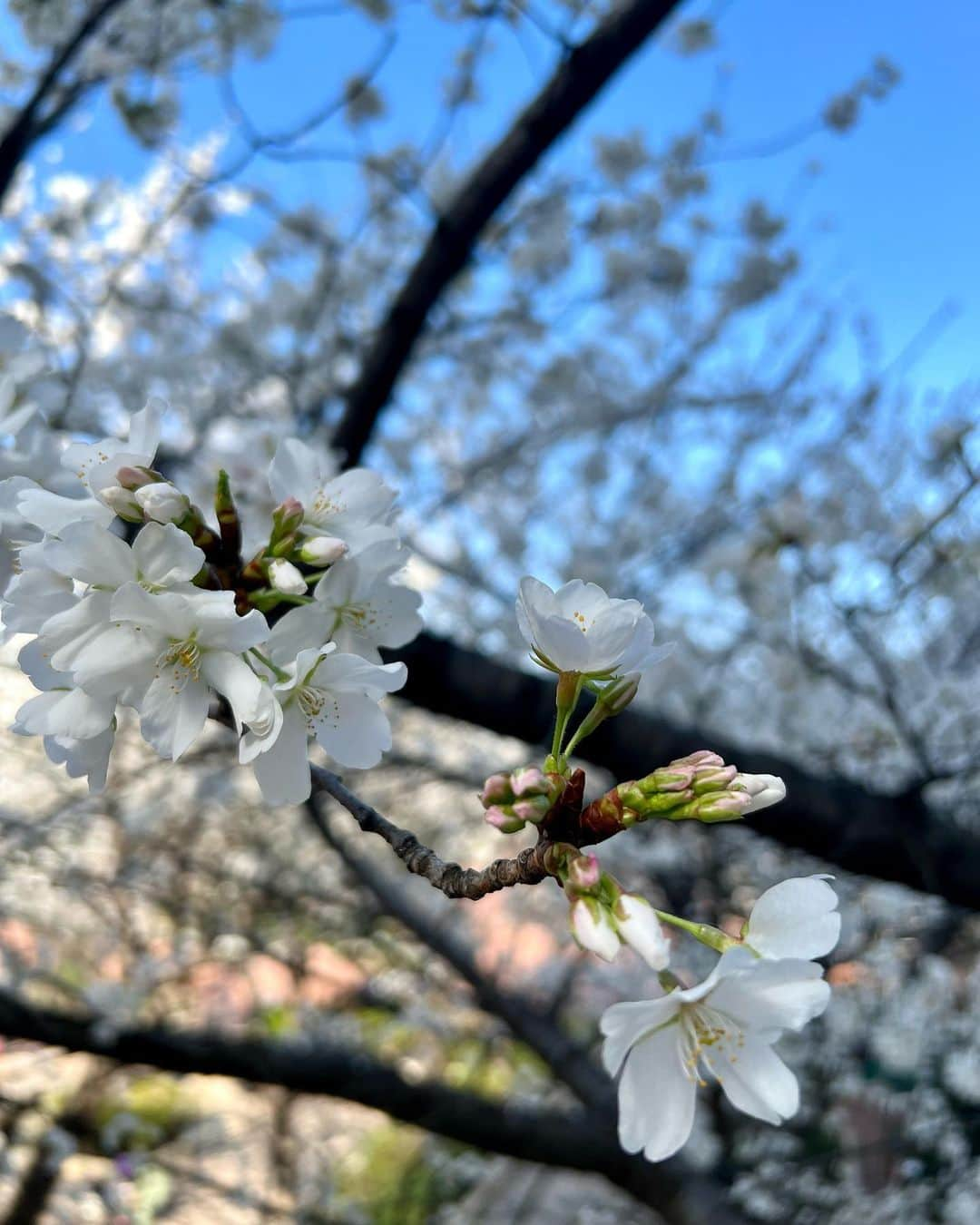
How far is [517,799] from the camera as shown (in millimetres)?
637

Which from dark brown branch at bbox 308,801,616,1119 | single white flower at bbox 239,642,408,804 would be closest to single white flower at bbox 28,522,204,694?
single white flower at bbox 239,642,408,804

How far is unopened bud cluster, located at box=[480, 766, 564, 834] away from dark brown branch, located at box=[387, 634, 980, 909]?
1319 millimetres

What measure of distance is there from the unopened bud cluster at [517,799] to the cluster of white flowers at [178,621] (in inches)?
5.0

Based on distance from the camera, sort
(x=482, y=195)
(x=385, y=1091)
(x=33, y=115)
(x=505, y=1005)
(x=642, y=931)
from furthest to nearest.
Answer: (x=505, y=1005)
(x=385, y=1091)
(x=482, y=195)
(x=33, y=115)
(x=642, y=931)

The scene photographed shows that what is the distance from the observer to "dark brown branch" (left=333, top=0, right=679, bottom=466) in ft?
5.96

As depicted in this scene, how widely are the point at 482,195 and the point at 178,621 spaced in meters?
1.68

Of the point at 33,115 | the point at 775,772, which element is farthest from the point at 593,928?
the point at 33,115

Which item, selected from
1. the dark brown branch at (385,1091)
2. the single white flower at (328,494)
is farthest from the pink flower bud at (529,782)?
the dark brown branch at (385,1091)

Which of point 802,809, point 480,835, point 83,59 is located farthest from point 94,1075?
point 83,59

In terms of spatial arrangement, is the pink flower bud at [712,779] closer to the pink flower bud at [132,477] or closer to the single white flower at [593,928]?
the single white flower at [593,928]

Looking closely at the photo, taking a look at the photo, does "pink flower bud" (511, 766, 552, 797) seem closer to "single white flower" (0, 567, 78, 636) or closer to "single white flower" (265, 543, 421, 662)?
"single white flower" (265, 543, 421, 662)

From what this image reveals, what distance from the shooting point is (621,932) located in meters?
0.58

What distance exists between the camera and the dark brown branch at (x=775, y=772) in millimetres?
2104

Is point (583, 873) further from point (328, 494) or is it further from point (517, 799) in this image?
point (328, 494)
